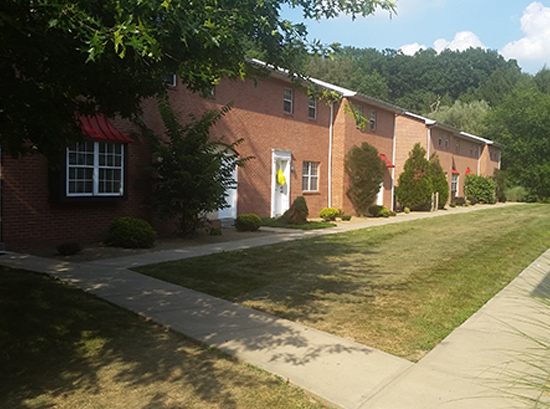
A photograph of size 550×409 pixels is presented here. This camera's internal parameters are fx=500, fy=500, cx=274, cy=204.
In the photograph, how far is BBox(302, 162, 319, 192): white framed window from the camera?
2094 centimetres

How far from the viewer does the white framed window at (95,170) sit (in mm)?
11430

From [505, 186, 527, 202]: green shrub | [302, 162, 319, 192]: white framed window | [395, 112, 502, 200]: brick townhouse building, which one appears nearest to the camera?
[302, 162, 319, 192]: white framed window

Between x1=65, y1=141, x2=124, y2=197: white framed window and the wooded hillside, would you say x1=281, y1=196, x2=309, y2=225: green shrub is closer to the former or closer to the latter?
the wooded hillside

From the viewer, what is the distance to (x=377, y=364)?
4.63m

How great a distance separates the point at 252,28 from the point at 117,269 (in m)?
5.29

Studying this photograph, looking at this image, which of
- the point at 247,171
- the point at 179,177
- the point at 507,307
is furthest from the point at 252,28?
the point at 247,171

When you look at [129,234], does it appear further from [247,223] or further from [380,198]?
[380,198]

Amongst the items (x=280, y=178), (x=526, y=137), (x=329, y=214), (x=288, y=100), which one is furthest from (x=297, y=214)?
(x=526, y=137)

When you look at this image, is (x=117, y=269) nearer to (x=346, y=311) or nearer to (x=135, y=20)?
(x=346, y=311)

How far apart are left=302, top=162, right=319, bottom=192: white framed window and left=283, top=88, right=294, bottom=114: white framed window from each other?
8.10 feet

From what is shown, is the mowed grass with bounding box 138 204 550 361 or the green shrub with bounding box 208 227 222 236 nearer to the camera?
the mowed grass with bounding box 138 204 550 361

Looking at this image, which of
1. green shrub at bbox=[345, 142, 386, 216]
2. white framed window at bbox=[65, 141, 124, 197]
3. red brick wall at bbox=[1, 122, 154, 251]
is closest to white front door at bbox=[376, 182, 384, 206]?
green shrub at bbox=[345, 142, 386, 216]

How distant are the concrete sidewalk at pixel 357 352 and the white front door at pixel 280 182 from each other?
11.4 meters

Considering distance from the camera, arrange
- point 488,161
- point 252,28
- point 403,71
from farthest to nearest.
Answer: point 403,71 → point 488,161 → point 252,28
